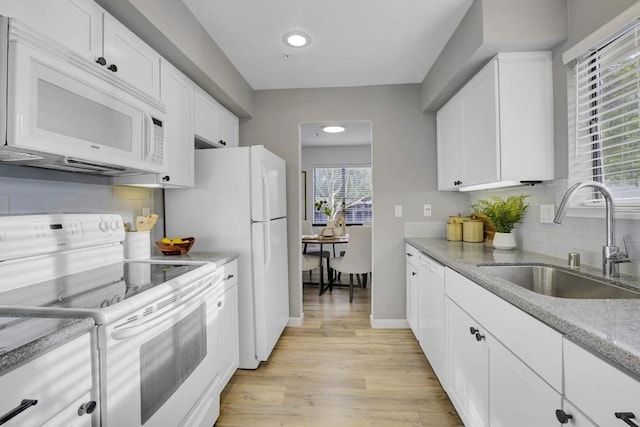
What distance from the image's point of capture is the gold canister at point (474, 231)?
2668 mm

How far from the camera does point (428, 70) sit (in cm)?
283

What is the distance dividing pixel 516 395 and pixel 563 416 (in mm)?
276

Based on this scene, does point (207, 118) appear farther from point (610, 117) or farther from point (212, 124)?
point (610, 117)

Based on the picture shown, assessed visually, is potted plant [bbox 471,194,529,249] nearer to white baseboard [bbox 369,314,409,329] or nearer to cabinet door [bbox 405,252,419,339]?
cabinet door [bbox 405,252,419,339]

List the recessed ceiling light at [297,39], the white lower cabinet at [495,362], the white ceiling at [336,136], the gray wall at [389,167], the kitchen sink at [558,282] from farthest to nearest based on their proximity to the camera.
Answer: the white ceiling at [336,136] → the gray wall at [389,167] → the recessed ceiling light at [297,39] → the kitchen sink at [558,282] → the white lower cabinet at [495,362]

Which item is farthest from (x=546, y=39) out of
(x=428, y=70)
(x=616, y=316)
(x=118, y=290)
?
(x=118, y=290)

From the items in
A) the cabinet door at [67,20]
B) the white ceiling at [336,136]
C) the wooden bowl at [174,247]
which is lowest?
the wooden bowl at [174,247]

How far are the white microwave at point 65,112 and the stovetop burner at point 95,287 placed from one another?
1.57 feet

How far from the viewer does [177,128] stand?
2.08 metres

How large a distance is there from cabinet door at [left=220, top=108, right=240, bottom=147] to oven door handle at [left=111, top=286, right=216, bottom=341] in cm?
160

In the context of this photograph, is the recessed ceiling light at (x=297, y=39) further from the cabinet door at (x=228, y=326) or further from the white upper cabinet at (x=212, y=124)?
the cabinet door at (x=228, y=326)

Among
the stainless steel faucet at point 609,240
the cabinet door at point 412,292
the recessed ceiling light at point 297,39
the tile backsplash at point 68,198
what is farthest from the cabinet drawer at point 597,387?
the recessed ceiling light at point 297,39

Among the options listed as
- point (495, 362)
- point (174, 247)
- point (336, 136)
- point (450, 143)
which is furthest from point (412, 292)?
point (336, 136)

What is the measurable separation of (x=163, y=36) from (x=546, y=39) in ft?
6.77
